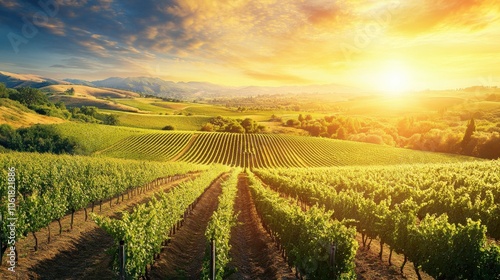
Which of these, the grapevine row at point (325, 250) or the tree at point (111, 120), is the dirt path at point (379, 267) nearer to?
the grapevine row at point (325, 250)

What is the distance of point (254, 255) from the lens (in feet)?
69.5

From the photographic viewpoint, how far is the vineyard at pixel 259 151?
90.0m

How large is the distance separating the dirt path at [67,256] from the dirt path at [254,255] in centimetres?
743

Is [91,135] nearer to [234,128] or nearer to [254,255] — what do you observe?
[234,128]

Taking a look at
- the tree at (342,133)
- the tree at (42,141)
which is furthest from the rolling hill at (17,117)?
the tree at (342,133)

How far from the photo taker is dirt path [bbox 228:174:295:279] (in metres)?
17.6

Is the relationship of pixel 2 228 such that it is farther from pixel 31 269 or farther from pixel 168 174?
pixel 168 174

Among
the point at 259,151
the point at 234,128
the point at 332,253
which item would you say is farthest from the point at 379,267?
the point at 234,128

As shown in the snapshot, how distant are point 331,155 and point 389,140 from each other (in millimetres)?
38855

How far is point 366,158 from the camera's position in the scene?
94.4m

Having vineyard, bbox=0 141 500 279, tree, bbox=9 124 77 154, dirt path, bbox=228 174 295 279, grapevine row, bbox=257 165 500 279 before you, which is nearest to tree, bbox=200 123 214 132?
tree, bbox=9 124 77 154

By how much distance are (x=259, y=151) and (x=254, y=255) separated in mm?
80716

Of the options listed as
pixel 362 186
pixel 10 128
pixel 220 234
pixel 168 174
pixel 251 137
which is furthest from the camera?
pixel 251 137

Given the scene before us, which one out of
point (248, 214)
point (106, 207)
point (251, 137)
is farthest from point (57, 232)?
point (251, 137)
